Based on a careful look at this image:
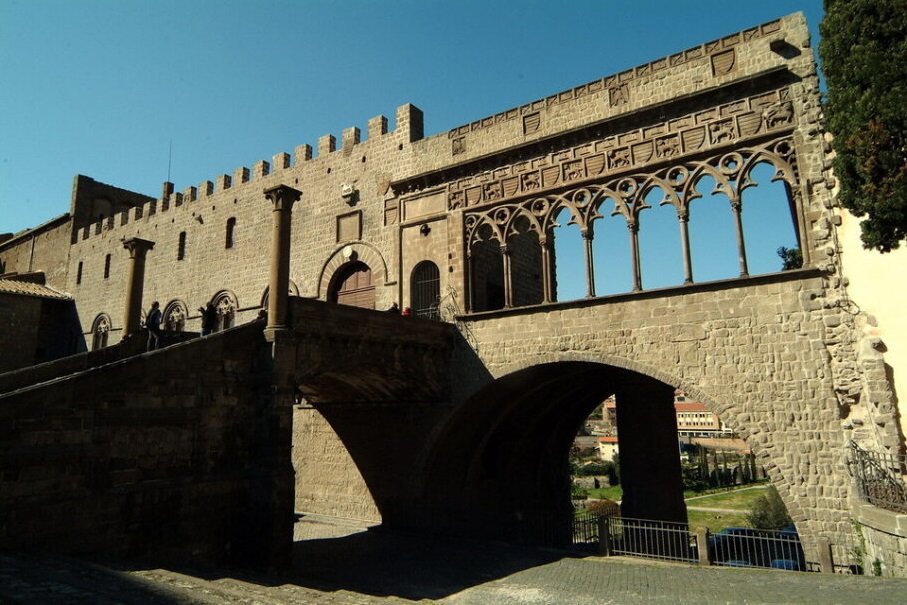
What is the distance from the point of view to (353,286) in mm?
18500

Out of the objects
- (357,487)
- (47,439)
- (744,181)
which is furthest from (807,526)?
(47,439)

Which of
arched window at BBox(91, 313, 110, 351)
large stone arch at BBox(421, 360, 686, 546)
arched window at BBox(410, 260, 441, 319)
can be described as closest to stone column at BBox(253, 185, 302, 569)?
large stone arch at BBox(421, 360, 686, 546)

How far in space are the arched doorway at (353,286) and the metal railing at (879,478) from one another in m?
12.2

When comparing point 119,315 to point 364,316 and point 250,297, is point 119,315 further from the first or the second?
point 364,316

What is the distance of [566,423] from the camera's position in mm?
20109

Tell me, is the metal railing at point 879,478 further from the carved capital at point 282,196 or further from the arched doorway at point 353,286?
the arched doorway at point 353,286

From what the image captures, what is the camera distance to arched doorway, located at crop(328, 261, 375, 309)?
17953mm

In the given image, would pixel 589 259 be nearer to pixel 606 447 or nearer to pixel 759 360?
pixel 759 360

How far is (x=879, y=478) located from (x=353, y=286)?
13780mm

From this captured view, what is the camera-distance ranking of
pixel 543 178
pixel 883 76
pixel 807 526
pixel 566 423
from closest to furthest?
1. pixel 883 76
2. pixel 807 526
3. pixel 543 178
4. pixel 566 423

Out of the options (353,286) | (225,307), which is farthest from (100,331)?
(353,286)

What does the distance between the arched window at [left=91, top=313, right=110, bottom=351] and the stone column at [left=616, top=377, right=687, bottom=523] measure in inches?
860

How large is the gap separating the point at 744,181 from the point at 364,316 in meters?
8.36

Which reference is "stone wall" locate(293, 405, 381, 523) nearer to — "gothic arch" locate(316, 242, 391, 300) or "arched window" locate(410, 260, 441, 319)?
"gothic arch" locate(316, 242, 391, 300)
